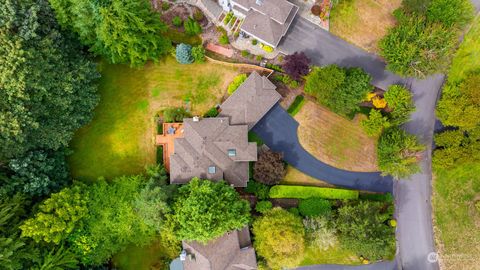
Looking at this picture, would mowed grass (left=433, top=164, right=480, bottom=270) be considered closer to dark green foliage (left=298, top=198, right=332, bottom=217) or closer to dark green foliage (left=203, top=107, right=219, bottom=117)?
dark green foliage (left=298, top=198, right=332, bottom=217)

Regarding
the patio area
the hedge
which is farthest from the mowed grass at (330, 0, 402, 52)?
the patio area

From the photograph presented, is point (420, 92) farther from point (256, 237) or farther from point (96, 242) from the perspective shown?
point (96, 242)

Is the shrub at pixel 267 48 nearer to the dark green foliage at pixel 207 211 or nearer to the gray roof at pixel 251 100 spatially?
the gray roof at pixel 251 100

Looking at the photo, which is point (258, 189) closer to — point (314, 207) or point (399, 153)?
point (314, 207)

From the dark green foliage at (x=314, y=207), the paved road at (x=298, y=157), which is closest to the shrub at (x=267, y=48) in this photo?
the paved road at (x=298, y=157)

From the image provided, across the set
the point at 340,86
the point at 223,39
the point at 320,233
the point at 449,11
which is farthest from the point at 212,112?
the point at 449,11
